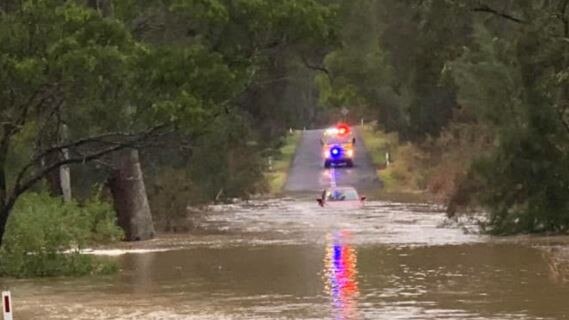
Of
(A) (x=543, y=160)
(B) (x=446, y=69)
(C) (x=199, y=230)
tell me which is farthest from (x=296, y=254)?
(B) (x=446, y=69)

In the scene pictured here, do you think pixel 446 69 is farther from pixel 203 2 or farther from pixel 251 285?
pixel 251 285

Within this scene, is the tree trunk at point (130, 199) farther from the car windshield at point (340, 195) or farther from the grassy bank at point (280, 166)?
the grassy bank at point (280, 166)

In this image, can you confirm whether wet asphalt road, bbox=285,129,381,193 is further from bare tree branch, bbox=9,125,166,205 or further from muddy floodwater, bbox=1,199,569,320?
bare tree branch, bbox=9,125,166,205

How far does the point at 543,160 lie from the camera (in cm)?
3484

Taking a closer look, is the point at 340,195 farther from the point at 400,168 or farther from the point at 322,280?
the point at 322,280

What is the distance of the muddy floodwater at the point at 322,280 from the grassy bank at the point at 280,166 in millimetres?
36415

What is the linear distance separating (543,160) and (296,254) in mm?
8428

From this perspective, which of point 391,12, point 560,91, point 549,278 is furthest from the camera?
point 391,12

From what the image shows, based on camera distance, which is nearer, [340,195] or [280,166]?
[340,195]

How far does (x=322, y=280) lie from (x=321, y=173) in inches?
2300

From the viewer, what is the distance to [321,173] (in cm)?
8212

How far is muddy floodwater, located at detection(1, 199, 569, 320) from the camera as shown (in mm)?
19203

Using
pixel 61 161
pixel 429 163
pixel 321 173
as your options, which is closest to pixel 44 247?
pixel 61 161

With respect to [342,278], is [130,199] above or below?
above
